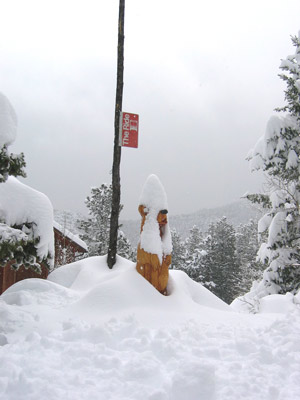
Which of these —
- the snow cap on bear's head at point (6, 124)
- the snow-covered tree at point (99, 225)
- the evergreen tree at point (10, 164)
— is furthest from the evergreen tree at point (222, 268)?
the snow cap on bear's head at point (6, 124)

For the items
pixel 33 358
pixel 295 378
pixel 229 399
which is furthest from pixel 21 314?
pixel 295 378

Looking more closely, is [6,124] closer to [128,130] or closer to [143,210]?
[143,210]

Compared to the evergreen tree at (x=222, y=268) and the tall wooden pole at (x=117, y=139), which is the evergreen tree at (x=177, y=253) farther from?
the tall wooden pole at (x=117, y=139)

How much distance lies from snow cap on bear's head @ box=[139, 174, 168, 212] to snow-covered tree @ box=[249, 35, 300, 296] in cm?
488

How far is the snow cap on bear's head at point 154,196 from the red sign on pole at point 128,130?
199 cm

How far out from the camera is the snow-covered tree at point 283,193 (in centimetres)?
980

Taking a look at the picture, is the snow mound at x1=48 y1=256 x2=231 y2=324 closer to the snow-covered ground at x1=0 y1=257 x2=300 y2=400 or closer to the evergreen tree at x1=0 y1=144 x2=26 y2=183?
the snow-covered ground at x1=0 y1=257 x2=300 y2=400

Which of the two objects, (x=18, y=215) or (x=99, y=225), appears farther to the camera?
(x=99, y=225)

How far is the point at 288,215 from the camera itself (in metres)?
10.0

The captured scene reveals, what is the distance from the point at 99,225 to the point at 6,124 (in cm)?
1788

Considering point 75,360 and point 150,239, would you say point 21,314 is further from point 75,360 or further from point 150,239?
point 150,239

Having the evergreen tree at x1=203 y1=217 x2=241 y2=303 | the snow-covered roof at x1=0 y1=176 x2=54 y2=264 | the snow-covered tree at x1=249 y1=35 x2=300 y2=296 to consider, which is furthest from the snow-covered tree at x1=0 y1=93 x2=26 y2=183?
the evergreen tree at x1=203 y1=217 x2=241 y2=303

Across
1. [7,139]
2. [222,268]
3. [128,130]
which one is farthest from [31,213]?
[222,268]

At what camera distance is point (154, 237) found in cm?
610
